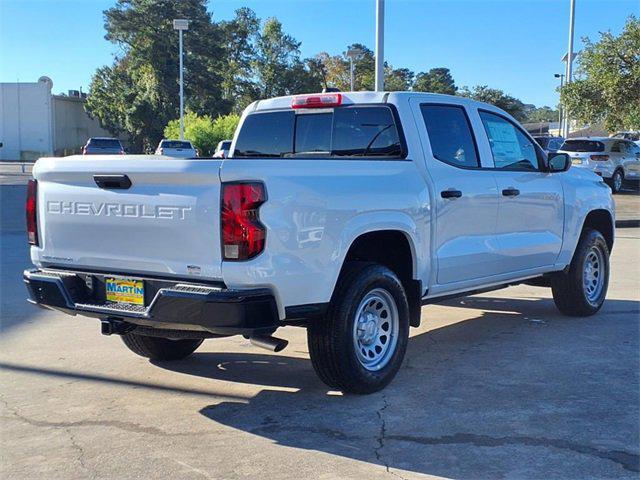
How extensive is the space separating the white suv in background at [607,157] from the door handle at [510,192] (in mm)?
17970

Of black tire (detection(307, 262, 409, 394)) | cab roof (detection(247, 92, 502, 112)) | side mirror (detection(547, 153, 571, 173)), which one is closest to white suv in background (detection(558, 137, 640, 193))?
side mirror (detection(547, 153, 571, 173))

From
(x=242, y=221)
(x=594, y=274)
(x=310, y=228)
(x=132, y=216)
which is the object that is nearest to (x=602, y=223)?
(x=594, y=274)

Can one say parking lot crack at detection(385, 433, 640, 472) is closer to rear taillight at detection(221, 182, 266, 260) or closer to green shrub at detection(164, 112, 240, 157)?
rear taillight at detection(221, 182, 266, 260)

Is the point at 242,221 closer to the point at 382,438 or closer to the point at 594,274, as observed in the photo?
the point at 382,438

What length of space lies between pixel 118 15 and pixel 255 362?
6473 centimetres

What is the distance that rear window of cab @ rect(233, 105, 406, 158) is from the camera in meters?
5.75

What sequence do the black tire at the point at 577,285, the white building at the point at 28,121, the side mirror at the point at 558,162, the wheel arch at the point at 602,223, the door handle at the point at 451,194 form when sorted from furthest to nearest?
the white building at the point at 28,121 < the wheel arch at the point at 602,223 < the black tire at the point at 577,285 < the side mirror at the point at 558,162 < the door handle at the point at 451,194

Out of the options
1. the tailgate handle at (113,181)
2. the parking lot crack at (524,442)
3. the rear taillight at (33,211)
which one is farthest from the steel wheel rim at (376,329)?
the rear taillight at (33,211)

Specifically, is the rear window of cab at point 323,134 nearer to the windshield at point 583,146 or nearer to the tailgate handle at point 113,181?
the tailgate handle at point 113,181

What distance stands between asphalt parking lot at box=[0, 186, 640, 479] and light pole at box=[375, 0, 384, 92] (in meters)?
9.04

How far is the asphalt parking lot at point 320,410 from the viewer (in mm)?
4020

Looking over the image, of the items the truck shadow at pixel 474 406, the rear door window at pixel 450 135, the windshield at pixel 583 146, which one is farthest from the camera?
the windshield at pixel 583 146

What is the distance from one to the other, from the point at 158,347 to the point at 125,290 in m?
1.46

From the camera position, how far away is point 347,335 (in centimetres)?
482
